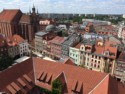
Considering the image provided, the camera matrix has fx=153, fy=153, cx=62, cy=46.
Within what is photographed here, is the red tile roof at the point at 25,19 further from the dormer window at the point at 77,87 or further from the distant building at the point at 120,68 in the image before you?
the dormer window at the point at 77,87

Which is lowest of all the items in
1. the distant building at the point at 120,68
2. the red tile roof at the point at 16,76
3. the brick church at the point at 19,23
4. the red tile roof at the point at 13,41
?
the distant building at the point at 120,68

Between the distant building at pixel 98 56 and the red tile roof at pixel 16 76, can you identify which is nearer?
the red tile roof at pixel 16 76

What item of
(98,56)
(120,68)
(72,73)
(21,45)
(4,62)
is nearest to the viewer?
(72,73)

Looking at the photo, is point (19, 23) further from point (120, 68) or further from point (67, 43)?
point (120, 68)

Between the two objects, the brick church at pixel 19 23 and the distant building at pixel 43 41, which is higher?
the brick church at pixel 19 23

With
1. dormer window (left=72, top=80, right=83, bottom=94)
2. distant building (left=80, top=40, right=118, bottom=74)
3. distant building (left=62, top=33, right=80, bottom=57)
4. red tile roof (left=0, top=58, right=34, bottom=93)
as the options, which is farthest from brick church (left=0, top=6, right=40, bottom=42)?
dormer window (left=72, top=80, right=83, bottom=94)

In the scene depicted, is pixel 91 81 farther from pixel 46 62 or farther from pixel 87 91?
pixel 46 62

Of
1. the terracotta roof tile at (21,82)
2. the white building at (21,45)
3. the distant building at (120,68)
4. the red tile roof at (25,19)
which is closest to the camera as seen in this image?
the terracotta roof tile at (21,82)

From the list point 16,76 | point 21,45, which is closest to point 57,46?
point 21,45

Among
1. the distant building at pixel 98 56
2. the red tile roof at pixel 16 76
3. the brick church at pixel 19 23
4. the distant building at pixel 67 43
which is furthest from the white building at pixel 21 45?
the red tile roof at pixel 16 76
